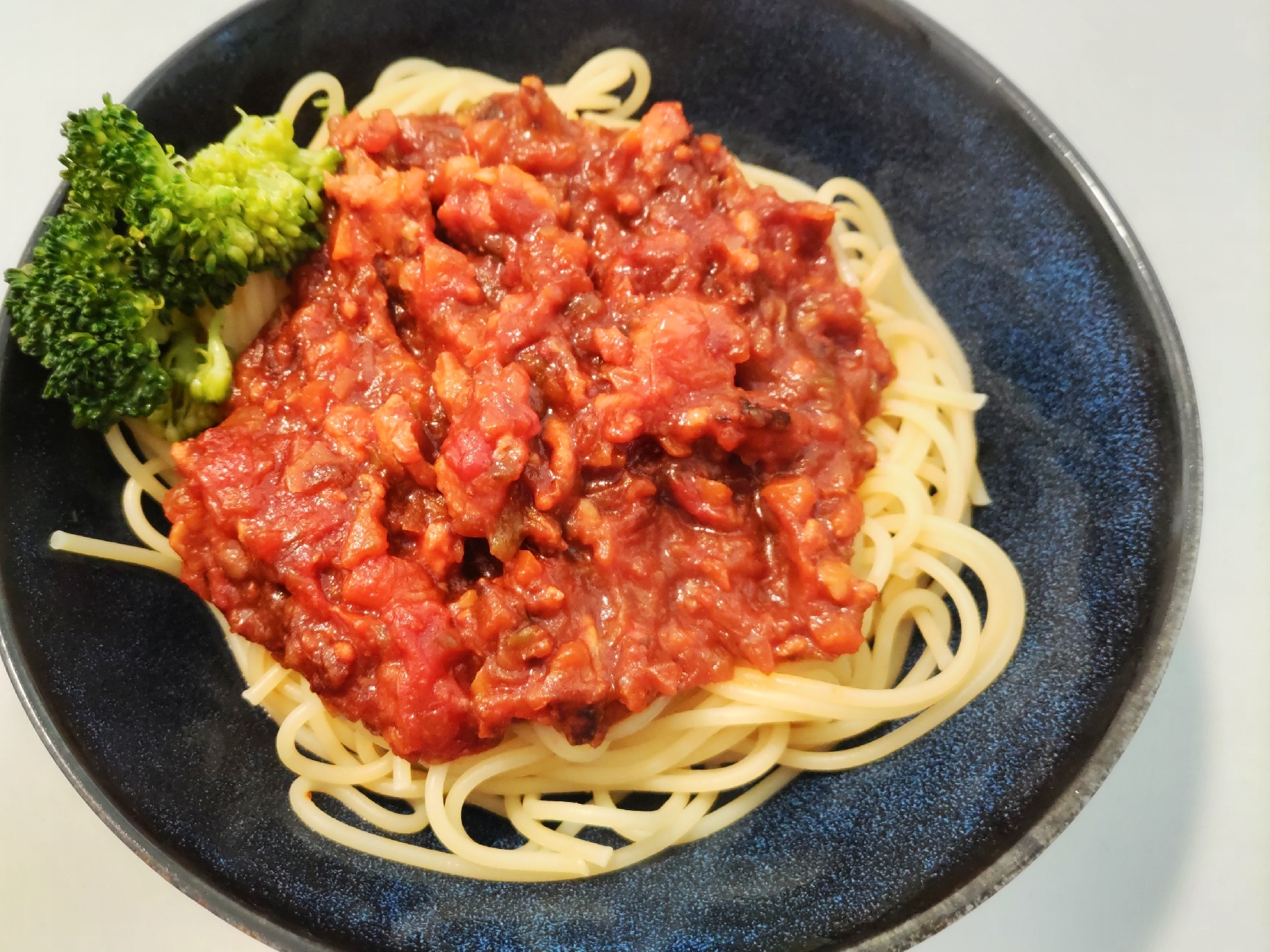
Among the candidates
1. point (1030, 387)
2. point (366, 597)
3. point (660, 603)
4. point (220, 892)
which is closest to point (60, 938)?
point (220, 892)

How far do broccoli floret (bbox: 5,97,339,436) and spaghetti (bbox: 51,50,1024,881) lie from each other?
260mm

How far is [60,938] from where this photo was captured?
3467 millimetres

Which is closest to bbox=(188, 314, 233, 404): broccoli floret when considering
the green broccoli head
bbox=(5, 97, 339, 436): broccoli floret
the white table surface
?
bbox=(5, 97, 339, 436): broccoli floret

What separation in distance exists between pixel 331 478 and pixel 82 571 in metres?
1.08

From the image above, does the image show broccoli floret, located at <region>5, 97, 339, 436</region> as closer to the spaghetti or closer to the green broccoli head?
the green broccoli head

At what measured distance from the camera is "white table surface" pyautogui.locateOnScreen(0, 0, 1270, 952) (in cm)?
353

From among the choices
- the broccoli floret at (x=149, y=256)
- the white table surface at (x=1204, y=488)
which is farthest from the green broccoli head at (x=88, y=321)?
the white table surface at (x=1204, y=488)

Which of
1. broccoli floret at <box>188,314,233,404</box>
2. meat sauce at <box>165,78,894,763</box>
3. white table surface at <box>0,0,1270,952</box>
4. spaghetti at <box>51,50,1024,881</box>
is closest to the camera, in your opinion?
meat sauce at <box>165,78,894,763</box>

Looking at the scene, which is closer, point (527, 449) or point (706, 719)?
point (527, 449)

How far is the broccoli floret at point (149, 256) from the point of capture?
115 inches

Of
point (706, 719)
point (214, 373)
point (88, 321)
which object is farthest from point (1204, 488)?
point (88, 321)

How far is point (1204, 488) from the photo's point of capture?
437 centimetres

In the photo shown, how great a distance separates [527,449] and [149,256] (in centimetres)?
160

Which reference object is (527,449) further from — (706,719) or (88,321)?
(88,321)
